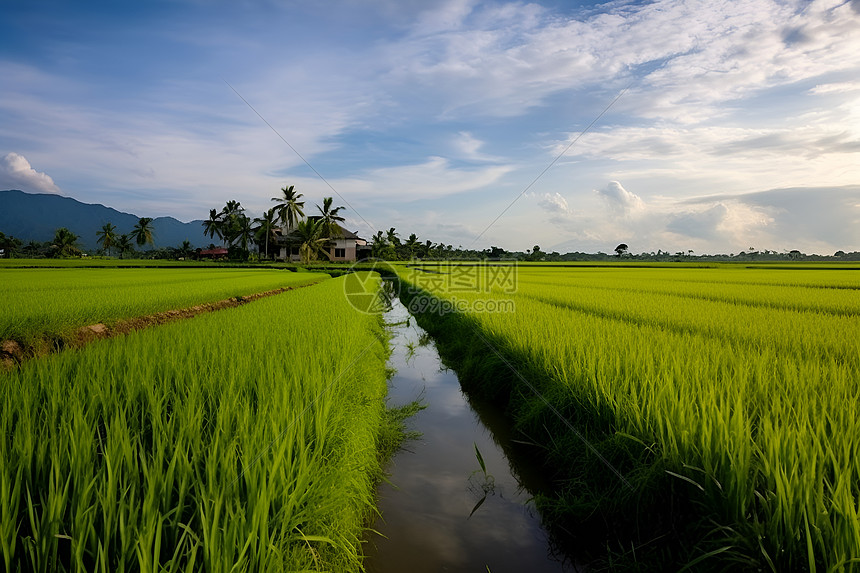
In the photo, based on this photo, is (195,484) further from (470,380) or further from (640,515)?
(470,380)

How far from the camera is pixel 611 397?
9.56 ft

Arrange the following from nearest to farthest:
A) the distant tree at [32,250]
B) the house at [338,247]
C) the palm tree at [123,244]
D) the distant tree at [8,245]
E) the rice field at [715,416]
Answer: the rice field at [715,416] → the house at [338,247] → the distant tree at [8,245] → the distant tree at [32,250] → the palm tree at [123,244]

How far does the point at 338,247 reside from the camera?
161 ft

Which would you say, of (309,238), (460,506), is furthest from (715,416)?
(309,238)

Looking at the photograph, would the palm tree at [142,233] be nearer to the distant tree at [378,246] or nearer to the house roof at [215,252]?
the house roof at [215,252]

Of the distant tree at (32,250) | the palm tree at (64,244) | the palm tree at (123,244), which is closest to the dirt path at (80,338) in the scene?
the palm tree at (64,244)

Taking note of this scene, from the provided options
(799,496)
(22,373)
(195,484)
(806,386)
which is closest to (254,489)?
(195,484)

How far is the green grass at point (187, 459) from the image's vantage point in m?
1.38

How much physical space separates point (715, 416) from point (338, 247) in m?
48.5

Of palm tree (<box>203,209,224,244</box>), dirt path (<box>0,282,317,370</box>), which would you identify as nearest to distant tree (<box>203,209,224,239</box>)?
palm tree (<box>203,209,224,244</box>)

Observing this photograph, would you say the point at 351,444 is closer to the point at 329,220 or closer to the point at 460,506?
the point at 460,506

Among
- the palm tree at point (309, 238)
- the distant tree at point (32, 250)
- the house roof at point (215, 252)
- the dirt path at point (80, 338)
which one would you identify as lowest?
the dirt path at point (80, 338)

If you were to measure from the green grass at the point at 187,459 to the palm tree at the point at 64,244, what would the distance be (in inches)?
2132

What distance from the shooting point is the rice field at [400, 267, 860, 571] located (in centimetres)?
160
